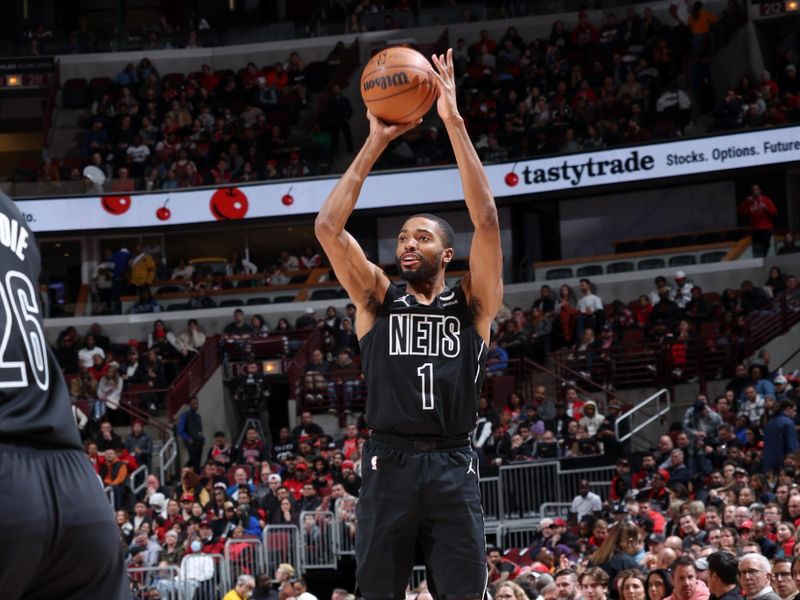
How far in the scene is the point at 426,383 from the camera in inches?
231

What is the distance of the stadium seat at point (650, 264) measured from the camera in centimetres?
2742

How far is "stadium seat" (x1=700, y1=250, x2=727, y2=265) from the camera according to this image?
27.1 metres

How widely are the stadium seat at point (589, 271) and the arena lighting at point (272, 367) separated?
6521 mm

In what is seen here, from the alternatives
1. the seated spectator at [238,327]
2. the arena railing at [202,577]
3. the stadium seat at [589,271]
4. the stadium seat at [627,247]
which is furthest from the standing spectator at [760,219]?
the arena railing at [202,577]

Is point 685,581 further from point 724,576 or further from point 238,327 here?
point 238,327

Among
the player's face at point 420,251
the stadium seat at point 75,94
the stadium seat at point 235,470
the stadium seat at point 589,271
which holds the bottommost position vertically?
the stadium seat at point 235,470

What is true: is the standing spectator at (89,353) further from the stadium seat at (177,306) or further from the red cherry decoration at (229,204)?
the red cherry decoration at (229,204)

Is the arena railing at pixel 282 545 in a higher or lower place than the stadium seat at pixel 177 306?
lower

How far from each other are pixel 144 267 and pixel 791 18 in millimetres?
14870

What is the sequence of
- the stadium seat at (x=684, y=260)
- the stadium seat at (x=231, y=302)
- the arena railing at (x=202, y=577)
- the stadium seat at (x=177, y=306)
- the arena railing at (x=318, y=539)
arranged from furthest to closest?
the stadium seat at (x=177, y=306)
the stadium seat at (x=231, y=302)
the stadium seat at (x=684, y=260)
the arena railing at (x=318, y=539)
the arena railing at (x=202, y=577)

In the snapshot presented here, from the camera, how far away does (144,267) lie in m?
30.0

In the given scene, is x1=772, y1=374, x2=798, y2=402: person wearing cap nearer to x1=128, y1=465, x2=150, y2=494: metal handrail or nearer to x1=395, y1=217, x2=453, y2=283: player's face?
x1=128, y1=465, x2=150, y2=494: metal handrail

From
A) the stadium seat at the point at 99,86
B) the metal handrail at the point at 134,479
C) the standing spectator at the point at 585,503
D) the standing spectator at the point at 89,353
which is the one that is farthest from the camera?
the stadium seat at the point at 99,86

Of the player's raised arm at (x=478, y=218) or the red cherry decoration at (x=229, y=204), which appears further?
the red cherry decoration at (x=229, y=204)
